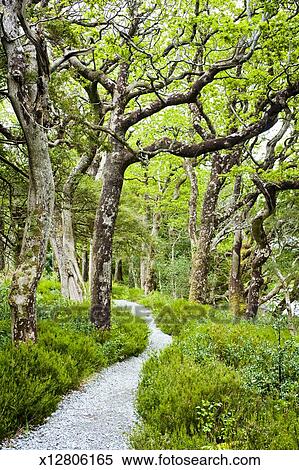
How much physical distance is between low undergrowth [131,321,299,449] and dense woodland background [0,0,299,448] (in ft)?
0.07

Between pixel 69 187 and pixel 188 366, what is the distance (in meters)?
6.20

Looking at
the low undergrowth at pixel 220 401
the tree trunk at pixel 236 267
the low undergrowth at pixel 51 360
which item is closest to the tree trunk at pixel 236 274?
the tree trunk at pixel 236 267

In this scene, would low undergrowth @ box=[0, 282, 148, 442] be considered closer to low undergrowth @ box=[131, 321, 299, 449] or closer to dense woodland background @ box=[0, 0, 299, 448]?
dense woodland background @ box=[0, 0, 299, 448]

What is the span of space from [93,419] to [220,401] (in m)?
1.52

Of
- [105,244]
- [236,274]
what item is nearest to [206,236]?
[236,274]

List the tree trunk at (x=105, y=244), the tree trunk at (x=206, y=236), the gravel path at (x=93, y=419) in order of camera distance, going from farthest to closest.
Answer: the tree trunk at (x=206, y=236)
the tree trunk at (x=105, y=244)
the gravel path at (x=93, y=419)

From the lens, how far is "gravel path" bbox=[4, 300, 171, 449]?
13.2 ft

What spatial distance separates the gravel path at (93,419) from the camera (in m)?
4.03

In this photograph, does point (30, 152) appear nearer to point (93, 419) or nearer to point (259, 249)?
point (93, 419)

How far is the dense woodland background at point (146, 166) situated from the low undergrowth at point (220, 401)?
0.02m

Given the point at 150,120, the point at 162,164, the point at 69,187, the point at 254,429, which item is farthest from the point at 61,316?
the point at 162,164

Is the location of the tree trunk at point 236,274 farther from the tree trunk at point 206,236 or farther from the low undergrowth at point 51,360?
the low undergrowth at point 51,360

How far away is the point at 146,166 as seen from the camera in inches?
352

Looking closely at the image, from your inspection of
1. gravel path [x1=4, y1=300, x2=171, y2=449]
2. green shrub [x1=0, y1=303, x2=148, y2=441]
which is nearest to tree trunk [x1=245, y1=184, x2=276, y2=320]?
green shrub [x1=0, y1=303, x2=148, y2=441]
